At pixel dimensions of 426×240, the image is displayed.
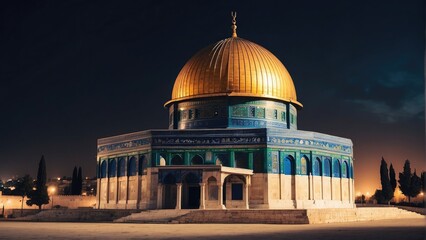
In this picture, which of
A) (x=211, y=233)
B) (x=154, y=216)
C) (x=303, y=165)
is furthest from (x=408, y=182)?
(x=211, y=233)

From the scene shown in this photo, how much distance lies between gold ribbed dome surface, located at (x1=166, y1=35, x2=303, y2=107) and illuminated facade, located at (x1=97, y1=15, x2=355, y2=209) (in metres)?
0.07

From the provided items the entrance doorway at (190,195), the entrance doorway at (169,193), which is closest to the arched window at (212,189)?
the entrance doorway at (190,195)

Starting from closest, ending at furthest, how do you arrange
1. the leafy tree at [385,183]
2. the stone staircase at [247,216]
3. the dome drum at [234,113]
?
the stone staircase at [247,216] → the dome drum at [234,113] → the leafy tree at [385,183]

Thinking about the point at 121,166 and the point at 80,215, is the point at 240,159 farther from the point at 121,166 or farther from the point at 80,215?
the point at 80,215

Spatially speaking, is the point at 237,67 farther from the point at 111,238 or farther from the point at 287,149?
the point at 111,238

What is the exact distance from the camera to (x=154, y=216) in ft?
92.8

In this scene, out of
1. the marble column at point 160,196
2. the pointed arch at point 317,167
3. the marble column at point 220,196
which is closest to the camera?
the marble column at point 220,196

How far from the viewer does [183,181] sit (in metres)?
32.3

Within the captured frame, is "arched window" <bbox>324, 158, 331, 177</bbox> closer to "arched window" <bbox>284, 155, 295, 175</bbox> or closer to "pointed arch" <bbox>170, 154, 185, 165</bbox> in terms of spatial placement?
"arched window" <bbox>284, 155, 295, 175</bbox>

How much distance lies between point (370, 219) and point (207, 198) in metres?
8.59

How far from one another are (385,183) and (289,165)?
20.6 metres

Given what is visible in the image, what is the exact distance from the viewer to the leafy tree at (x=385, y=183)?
51.0 meters

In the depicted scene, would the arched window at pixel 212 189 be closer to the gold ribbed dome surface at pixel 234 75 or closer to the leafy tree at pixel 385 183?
the gold ribbed dome surface at pixel 234 75

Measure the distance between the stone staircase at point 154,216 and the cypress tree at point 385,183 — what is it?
28193mm
